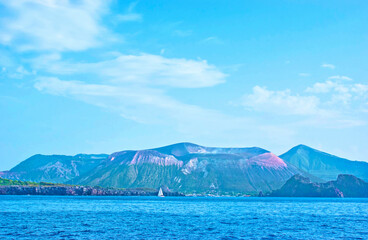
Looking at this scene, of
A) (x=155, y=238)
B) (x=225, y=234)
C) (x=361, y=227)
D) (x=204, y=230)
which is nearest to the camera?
(x=155, y=238)

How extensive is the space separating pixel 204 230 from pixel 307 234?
22050 millimetres

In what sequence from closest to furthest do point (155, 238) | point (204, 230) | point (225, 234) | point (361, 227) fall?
point (155, 238), point (225, 234), point (204, 230), point (361, 227)

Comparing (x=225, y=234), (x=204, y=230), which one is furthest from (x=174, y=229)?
(x=225, y=234)

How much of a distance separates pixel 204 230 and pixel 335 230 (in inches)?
1199

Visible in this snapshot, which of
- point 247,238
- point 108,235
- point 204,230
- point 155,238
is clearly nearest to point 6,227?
point 108,235

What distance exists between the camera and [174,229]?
92500 millimetres

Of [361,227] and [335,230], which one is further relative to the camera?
[361,227]

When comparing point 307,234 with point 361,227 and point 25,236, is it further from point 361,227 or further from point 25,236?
point 25,236

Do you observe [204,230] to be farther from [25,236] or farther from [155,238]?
[25,236]

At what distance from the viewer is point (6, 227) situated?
91062 millimetres

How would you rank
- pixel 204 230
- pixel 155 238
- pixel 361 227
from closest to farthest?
1. pixel 155 238
2. pixel 204 230
3. pixel 361 227

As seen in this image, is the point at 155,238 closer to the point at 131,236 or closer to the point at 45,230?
the point at 131,236

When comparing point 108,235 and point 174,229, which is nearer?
point 108,235

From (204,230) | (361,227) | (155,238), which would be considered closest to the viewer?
(155,238)
